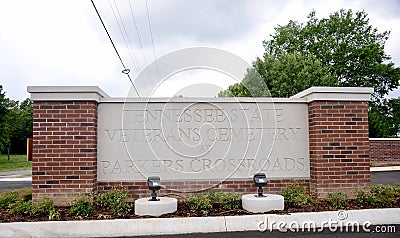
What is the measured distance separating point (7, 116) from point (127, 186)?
31732 millimetres

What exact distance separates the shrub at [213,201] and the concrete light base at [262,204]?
274 millimetres

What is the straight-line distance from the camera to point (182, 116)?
309 inches

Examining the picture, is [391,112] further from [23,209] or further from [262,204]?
[23,209]

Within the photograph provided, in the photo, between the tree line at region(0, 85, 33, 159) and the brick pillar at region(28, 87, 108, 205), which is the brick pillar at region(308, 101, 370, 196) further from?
the tree line at region(0, 85, 33, 159)

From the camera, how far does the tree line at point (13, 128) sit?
33.7 metres

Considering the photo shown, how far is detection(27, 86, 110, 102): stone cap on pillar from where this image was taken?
7.21 meters

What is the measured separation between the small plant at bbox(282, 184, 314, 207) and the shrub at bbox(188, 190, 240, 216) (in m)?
0.99

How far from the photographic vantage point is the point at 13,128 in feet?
127

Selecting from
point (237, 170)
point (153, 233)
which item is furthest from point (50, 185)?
point (237, 170)

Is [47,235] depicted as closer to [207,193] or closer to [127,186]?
[127,186]

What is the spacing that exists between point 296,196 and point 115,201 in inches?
136

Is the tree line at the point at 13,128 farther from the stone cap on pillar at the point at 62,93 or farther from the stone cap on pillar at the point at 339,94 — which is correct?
the stone cap on pillar at the point at 339,94
